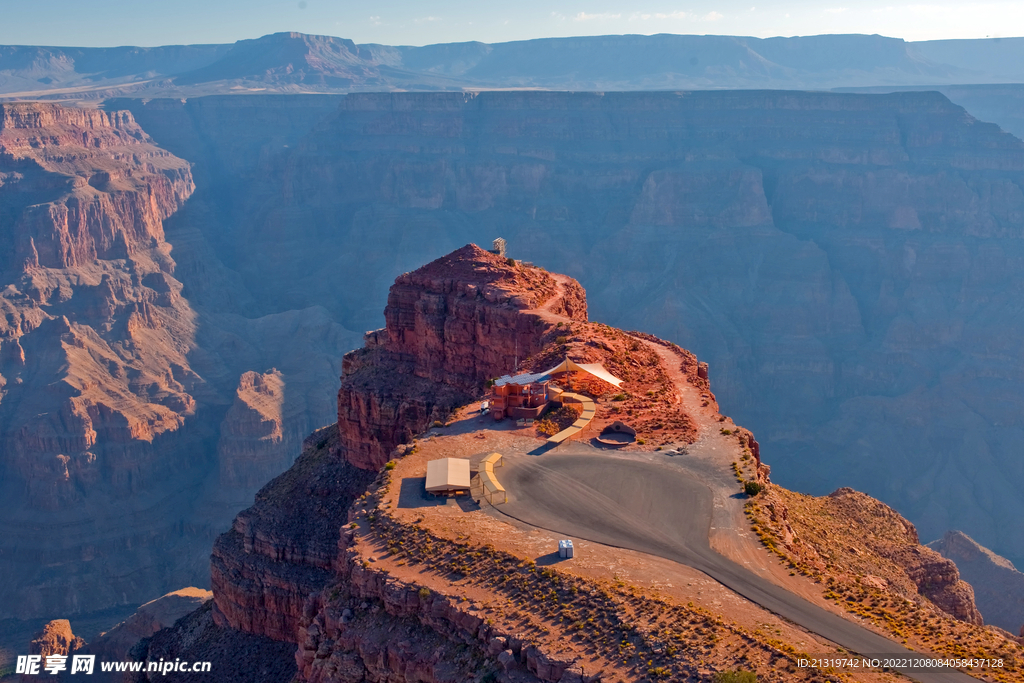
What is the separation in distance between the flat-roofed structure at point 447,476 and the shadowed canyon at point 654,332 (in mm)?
86652

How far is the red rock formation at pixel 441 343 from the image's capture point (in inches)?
2394

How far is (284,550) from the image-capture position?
58656 millimetres

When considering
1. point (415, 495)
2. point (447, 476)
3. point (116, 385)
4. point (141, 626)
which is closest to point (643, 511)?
point (447, 476)

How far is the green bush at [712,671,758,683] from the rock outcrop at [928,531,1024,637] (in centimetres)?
5808

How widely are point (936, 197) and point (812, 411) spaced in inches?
2280

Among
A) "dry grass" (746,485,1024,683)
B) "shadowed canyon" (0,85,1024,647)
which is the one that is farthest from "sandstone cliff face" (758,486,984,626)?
"shadowed canyon" (0,85,1024,647)

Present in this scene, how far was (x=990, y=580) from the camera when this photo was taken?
83.0 m

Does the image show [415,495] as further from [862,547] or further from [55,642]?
[55,642]

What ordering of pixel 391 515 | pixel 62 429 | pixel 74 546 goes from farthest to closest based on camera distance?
pixel 62 429 → pixel 74 546 → pixel 391 515

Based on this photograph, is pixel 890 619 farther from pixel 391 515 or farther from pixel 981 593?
pixel 981 593

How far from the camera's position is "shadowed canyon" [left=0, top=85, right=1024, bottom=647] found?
425ft

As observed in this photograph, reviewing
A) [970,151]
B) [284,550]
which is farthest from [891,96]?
[284,550]

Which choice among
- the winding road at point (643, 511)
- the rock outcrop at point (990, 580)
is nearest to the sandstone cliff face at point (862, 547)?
the winding road at point (643, 511)

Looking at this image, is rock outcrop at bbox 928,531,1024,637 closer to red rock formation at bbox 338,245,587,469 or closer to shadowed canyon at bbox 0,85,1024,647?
shadowed canyon at bbox 0,85,1024,647
